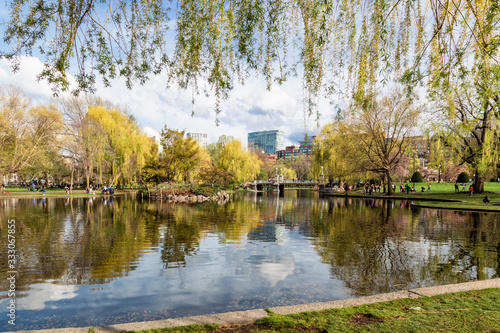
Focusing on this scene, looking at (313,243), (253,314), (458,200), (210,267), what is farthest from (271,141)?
(253,314)

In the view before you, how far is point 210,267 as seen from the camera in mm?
8977

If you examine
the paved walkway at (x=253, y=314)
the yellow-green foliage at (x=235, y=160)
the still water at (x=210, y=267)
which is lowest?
the still water at (x=210, y=267)

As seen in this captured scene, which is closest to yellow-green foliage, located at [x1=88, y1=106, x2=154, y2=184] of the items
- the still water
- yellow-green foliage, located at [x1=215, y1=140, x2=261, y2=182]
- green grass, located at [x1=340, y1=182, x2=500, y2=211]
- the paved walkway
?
yellow-green foliage, located at [x1=215, y1=140, x2=261, y2=182]

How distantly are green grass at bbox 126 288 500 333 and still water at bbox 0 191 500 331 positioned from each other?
137 cm

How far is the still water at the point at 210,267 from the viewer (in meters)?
6.17

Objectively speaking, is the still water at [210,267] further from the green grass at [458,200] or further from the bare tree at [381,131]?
the bare tree at [381,131]

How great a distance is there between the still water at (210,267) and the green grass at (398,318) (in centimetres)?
137

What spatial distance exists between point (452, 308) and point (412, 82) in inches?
153

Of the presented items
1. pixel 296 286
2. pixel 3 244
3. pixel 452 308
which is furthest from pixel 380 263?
pixel 3 244

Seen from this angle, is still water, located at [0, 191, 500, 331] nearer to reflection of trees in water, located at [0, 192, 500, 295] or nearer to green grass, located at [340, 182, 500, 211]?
reflection of trees in water, located at [0, 192, 500, 295]

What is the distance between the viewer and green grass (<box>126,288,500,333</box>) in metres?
4.32

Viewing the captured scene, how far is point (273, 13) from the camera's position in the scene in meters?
3.30

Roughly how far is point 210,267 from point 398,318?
5550 millimetres

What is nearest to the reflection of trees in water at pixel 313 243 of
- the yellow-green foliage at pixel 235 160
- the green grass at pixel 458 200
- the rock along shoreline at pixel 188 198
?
the green grass at pixel 458 200
